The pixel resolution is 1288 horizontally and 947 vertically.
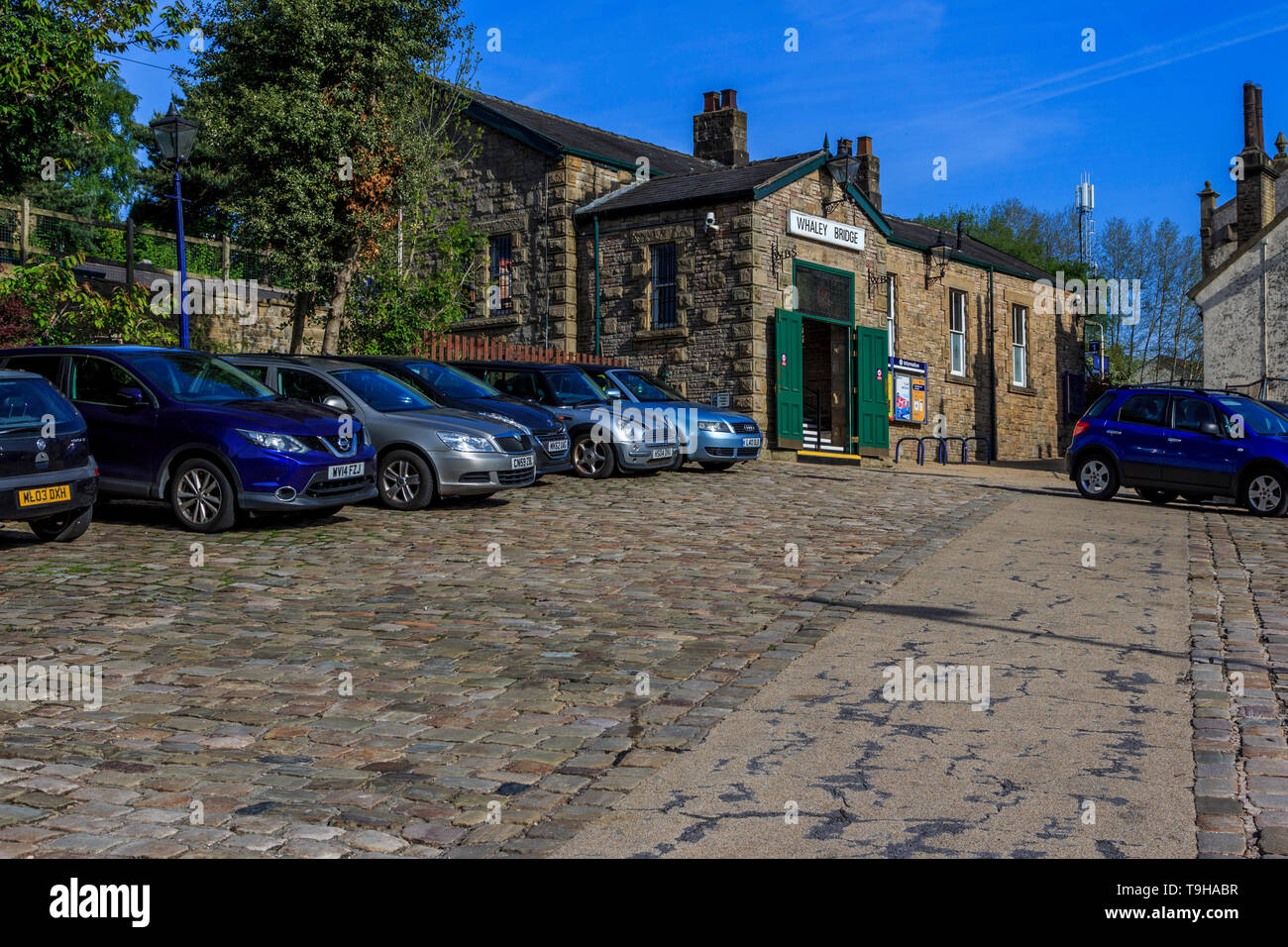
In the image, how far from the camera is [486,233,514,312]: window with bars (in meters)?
28.1

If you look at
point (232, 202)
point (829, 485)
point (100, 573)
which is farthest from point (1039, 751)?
point (232, 202)

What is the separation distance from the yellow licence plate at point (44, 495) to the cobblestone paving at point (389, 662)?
20.6 inches

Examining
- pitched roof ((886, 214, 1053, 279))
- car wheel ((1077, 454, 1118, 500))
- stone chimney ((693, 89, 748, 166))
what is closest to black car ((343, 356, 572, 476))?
car wheel ((1077, 454, 1118, 500))

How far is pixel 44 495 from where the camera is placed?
10.6 meters

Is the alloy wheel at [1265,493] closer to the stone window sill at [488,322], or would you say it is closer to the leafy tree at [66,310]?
the leafy tree at [66,310]

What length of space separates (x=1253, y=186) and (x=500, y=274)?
25180 mm

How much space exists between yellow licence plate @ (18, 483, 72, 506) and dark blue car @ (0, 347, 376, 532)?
4.42ft

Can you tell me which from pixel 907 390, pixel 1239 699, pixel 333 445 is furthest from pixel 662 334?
pixel 1239 699

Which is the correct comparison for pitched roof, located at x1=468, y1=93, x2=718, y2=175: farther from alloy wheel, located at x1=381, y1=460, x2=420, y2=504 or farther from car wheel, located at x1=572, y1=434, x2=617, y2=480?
alloy wheel, located at x1=381, y1=460, x2=420, y2=504

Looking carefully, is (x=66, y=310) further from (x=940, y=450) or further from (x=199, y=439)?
(x=940, y=450)

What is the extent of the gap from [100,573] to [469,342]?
14.0m

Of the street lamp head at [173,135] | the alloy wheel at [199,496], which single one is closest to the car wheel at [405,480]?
the alloy wheel at [199,496]
